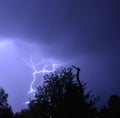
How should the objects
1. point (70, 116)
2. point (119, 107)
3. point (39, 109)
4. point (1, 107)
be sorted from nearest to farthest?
1. point (70, 116)
2. point (39, 109)
3. point (119, 107)
4. point (1, 107)

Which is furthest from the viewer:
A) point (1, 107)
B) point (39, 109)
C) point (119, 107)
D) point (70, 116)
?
point (1, 107)

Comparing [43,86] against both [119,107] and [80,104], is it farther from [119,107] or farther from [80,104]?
[80,104]

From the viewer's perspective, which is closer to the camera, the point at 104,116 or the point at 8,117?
the point at 8,117

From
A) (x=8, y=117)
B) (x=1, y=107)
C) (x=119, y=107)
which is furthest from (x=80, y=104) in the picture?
(x=1, y=107)

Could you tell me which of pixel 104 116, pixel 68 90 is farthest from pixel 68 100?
pixel 104 116

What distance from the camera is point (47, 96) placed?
36.8m

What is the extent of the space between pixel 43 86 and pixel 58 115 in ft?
53.0

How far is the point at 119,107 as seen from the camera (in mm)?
42156

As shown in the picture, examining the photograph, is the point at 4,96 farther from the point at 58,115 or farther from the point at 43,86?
the point at 58,115

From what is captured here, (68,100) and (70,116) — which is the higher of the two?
(68,100)

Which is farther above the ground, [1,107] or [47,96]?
[1,107]

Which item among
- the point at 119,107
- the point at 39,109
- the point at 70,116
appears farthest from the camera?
the point at 119,107

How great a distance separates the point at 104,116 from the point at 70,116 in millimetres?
22985

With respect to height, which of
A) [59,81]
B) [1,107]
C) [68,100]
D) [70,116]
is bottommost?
[70,116]
